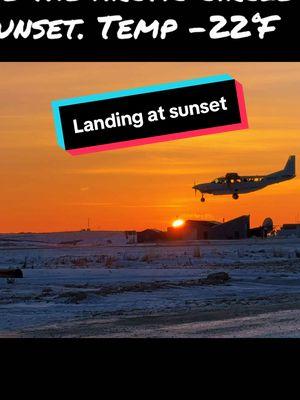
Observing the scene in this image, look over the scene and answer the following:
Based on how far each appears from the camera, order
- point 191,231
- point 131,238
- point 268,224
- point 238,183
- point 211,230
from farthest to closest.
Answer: point 131,238 → point 268,224 → point 191,231 → point 211,230 → point 238,183

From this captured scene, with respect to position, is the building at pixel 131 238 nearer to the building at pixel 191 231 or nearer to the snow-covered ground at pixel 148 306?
the building at pixel 191 231

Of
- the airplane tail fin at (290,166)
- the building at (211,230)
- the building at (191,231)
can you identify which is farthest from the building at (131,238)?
the airplane tail fin at (290,166)

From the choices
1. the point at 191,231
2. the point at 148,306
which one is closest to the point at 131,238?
the point at 191,231

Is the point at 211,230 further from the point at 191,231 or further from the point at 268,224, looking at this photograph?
the point at 268,224

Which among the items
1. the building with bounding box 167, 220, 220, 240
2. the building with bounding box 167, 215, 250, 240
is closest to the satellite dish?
the building with bounding box 167, 215, 250, 240
